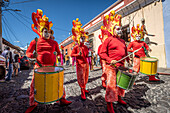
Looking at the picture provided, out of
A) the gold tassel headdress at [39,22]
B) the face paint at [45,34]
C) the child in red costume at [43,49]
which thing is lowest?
the child in red costume at [43,49]

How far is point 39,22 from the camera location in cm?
221

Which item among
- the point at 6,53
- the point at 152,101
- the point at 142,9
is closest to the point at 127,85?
the point at 152,101

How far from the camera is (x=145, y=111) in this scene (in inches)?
77.7

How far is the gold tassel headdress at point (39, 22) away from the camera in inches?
86.0

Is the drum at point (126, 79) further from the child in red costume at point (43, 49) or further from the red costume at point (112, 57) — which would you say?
the child in red costume at point (43, 49)

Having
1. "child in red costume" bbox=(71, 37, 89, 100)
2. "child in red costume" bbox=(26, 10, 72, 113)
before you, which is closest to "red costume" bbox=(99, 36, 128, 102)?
"child in red costume" bbox=(71, 37, 89, 100)

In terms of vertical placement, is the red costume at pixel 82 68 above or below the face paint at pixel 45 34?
below

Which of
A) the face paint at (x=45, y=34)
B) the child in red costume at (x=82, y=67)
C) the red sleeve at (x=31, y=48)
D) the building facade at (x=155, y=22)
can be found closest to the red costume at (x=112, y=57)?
the child in red costume at (x=82, y=67)

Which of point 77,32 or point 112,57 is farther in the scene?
point 77,32

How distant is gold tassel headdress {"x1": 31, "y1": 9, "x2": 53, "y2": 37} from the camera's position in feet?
7.16

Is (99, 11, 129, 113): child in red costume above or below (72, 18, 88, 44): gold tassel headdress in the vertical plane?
below

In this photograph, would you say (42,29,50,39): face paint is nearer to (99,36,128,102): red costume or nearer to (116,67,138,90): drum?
(99,36,128,102): red costume

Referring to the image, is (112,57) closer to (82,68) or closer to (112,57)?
(112,57)

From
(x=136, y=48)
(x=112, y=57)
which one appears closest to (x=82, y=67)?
(x=112, y=57)
